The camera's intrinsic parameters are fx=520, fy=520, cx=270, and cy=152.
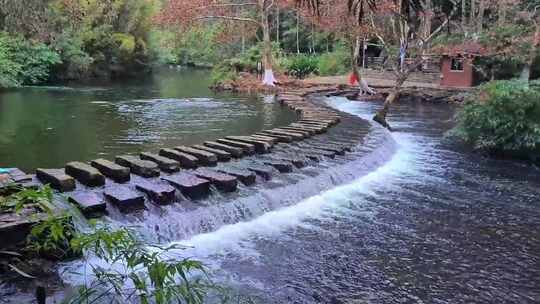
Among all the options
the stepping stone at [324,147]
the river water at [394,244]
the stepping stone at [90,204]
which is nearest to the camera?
the river water at [394,244]

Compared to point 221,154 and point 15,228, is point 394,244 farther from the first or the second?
point 15,228

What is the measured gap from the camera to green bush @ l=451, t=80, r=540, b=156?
30.3 feet

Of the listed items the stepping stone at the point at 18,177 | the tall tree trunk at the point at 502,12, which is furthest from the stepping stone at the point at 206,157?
the tall tree trunk at the point at 502,12

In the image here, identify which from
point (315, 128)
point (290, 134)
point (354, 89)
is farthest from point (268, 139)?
point (354, 89)

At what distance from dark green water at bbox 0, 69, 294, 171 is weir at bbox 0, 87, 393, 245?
2.11 meters

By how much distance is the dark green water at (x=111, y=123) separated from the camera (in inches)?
343

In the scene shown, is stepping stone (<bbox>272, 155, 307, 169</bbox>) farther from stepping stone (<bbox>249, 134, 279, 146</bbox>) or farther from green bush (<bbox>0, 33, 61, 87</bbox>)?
green bush (<bbox>0, 33, 61, 87</bbox>)

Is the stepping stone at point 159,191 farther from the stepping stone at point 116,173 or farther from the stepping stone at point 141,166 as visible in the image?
the stepping stone at point 141,166

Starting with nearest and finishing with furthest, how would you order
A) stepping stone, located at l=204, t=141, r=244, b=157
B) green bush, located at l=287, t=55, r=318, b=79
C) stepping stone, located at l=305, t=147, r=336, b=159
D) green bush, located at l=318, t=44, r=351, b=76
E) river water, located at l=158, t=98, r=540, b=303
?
river water, located at l=158, t=98, r=540, b=303, stepping stone, located at l=204, t=141, r=244, b=157, stepping stone, located at l=305, t=147, r=336, b=159, green bush, located at l=287, t=55, r=318, b=79, green bush, located at l=318, t=44, r=351, b=76

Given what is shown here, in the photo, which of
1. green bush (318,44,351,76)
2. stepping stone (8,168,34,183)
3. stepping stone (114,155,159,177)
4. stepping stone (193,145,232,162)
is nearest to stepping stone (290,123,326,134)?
stepping stone (193,145,232,162)

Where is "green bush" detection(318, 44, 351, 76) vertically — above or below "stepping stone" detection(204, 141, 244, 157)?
above

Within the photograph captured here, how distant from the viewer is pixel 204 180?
5680 millimetres

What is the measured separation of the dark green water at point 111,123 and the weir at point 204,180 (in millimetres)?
2106

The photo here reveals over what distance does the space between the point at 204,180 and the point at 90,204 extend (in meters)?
1.38
